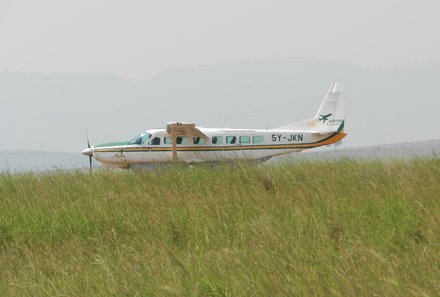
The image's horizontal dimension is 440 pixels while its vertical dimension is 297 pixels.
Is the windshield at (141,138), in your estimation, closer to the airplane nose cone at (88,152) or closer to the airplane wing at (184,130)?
the airplane wing at (184,130)

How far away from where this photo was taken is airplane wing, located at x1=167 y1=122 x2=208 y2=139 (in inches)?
912

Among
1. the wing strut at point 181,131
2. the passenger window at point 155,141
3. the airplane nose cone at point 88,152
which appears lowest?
the airplane nose cone at point 88,152

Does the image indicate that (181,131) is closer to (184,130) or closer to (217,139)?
(184,130)

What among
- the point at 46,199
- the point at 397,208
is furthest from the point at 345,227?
the point at 46,199

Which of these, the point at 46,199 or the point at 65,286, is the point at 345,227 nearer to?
the point at 65,286

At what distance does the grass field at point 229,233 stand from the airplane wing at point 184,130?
441 inches

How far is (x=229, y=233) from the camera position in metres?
6.05

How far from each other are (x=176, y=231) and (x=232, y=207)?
40.2 inches

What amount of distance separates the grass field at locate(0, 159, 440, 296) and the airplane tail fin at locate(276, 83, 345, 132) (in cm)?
1469

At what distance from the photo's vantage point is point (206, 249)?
18.2ft

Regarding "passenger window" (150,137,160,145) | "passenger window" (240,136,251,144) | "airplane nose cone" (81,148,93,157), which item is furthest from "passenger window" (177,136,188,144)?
"airplane nose cone" (81,148,93,157)

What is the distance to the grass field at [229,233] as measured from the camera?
142 inches

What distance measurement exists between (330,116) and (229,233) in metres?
21.5

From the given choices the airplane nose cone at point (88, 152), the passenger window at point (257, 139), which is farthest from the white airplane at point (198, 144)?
the airplane nose cone at point (88, 152)
